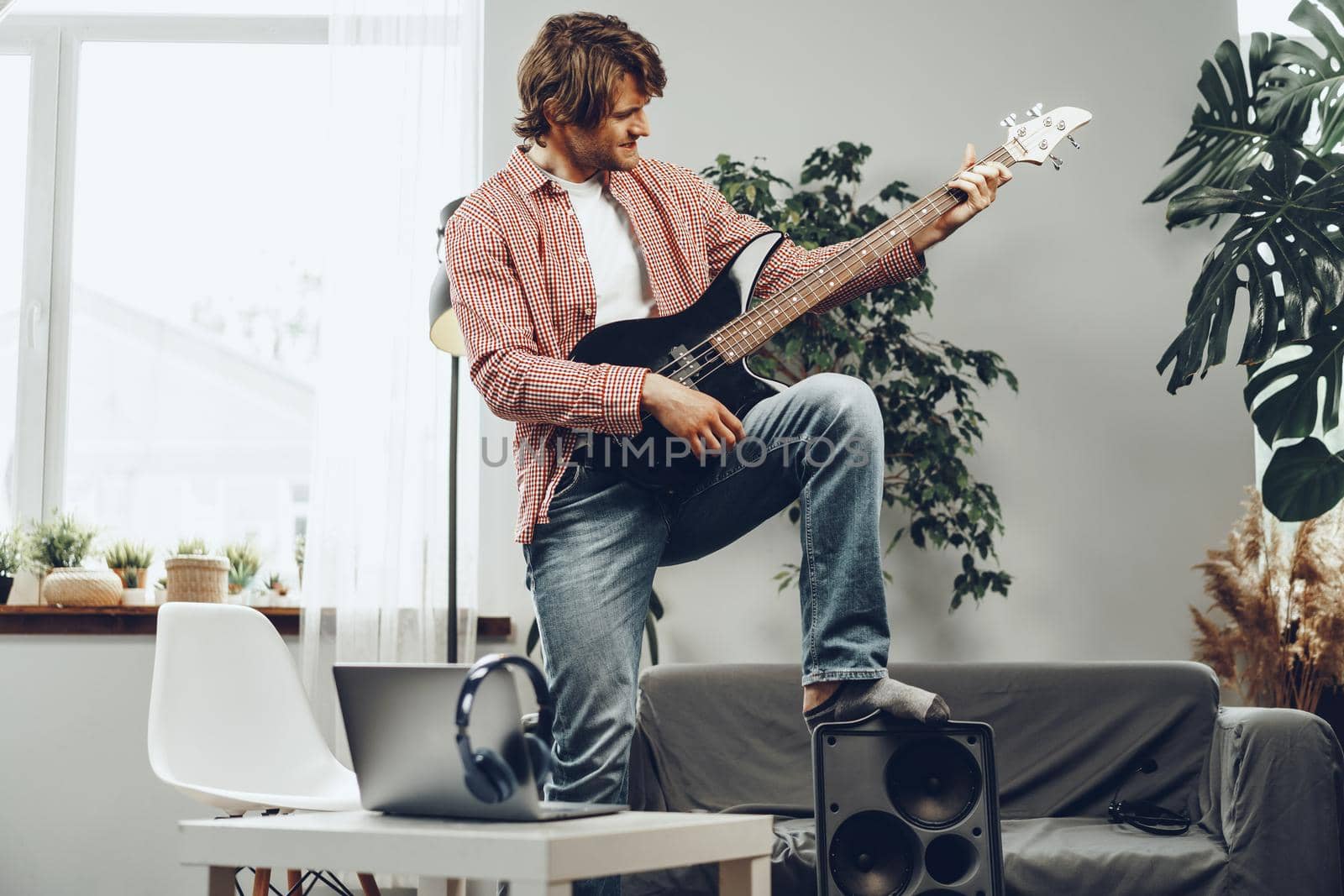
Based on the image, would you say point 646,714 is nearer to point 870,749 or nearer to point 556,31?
point 870,749

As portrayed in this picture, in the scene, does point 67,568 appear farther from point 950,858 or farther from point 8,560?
point 950,858

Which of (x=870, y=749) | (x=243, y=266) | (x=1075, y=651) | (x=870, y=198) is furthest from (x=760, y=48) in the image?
(x=870, y=749)

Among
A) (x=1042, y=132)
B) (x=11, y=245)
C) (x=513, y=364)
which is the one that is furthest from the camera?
(x=11, y=245)

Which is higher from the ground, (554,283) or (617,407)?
(554,283)

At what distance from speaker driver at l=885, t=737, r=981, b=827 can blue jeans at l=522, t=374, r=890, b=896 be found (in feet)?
0.38

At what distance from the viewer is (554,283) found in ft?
5.68

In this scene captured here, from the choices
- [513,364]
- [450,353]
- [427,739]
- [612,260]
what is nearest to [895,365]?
[450,353]

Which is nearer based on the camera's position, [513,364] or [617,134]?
[513,364]

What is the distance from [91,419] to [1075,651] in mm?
2885

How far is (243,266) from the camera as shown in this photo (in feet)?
11.8

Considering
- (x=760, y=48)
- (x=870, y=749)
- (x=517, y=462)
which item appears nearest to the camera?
(x=870, y=749)

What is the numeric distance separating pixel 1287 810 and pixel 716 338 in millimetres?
1381

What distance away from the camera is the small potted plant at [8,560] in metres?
3.21

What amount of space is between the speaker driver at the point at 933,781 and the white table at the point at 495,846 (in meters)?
0.41
